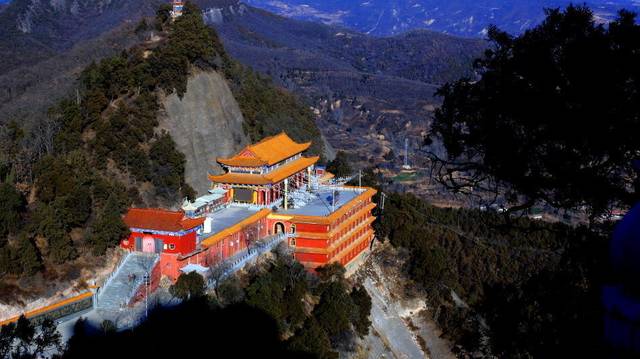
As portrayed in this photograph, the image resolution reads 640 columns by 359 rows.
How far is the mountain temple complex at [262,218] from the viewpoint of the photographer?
80.9ft

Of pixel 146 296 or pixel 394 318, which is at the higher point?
pixel 146 296

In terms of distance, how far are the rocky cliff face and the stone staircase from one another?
762 cm

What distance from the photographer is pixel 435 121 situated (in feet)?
36.8

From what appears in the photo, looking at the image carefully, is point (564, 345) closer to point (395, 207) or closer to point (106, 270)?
point (106, 270)

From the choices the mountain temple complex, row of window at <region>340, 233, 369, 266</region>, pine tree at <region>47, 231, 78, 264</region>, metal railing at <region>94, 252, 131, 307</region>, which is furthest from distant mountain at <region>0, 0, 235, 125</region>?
metal railing at <region>94, 252, 131, 307</region>

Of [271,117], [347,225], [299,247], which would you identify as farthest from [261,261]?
[271,117]

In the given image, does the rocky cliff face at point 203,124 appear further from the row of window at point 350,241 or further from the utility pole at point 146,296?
the utility pole at point 146,296

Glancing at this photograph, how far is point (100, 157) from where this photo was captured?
29156mm

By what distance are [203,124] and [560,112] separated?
25901mm

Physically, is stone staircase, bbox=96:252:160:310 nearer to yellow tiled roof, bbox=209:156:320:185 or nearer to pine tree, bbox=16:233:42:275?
pine tree, bbox=16:233:42:275

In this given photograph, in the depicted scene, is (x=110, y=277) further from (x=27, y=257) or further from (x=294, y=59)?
(x=294, y=59)

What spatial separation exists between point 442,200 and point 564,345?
56631 millimetres

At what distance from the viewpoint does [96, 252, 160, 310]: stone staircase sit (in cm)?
2245

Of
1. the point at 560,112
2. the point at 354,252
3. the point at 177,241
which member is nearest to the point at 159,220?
the point at 177,241
